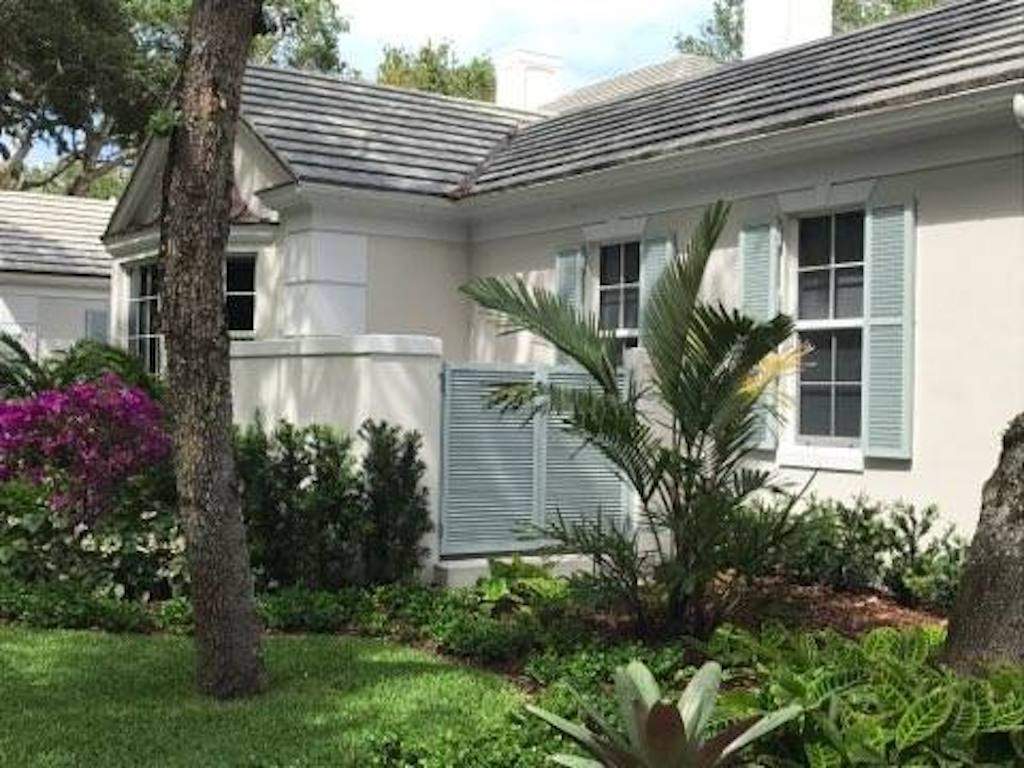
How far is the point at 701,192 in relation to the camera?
1148 centimetres

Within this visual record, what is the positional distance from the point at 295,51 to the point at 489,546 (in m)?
35.7

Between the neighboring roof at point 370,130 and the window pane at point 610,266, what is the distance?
2086 mm

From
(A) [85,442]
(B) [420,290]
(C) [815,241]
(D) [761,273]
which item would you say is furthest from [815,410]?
(A) [85,442]

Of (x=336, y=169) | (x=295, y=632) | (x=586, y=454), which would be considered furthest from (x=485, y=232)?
(x=295, y=632)

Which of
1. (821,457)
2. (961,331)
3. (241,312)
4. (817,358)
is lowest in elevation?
(821,457)

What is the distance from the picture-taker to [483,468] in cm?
1002

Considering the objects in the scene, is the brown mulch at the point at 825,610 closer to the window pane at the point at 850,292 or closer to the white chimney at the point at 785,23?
the window pane at the point at 850,292

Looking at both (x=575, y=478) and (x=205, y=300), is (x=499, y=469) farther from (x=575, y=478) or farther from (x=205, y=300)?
(x=205, y=300)

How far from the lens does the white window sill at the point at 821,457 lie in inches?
394

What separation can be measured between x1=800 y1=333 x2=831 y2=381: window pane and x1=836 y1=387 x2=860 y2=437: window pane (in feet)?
0.65

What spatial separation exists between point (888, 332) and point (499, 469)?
3238 mm

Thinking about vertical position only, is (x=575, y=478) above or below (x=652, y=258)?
below

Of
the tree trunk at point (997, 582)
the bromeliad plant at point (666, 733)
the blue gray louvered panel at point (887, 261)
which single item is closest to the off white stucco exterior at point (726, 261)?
the blue gray louvered panel at point (887, 261)

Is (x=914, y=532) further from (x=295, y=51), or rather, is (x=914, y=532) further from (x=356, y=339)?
(x=295, y=51)
